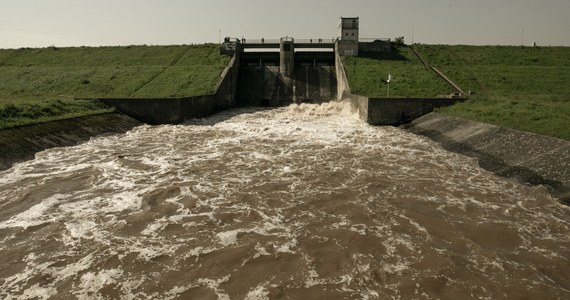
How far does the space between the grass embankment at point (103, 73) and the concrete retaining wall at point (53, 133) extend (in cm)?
115

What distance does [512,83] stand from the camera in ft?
118

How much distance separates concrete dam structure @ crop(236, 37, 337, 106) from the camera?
39188 mm

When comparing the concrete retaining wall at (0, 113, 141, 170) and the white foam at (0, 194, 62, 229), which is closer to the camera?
the white foam at (0, 194, 62, 229)

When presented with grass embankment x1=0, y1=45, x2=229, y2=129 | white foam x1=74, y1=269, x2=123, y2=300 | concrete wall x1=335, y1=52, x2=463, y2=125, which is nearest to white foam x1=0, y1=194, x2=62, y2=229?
white foam x1=74, y1=269, x2=123, y2=300

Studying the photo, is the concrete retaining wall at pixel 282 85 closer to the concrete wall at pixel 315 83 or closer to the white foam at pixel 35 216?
the concrete wall at pixel 315 83

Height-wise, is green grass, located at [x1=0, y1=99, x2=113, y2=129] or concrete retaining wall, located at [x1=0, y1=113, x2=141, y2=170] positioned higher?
green grass, located at [x1=0, y1=99, x2=113, y2=129]

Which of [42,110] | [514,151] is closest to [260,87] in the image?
[42,110]

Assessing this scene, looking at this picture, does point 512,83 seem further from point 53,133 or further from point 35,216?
point 35,216

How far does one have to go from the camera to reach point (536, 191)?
1271cm

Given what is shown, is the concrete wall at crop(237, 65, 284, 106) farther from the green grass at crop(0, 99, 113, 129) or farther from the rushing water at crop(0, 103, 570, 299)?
the rushing water at crop(0, 103, 570, 299)

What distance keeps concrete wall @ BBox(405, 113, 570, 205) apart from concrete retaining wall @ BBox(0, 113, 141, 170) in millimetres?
20855

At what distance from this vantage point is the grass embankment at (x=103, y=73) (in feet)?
112

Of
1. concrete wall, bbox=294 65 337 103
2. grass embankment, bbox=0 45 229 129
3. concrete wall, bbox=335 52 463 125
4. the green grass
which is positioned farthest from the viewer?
concrete wall, bbox=294 65 337 103

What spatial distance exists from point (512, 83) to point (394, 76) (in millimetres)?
11329
